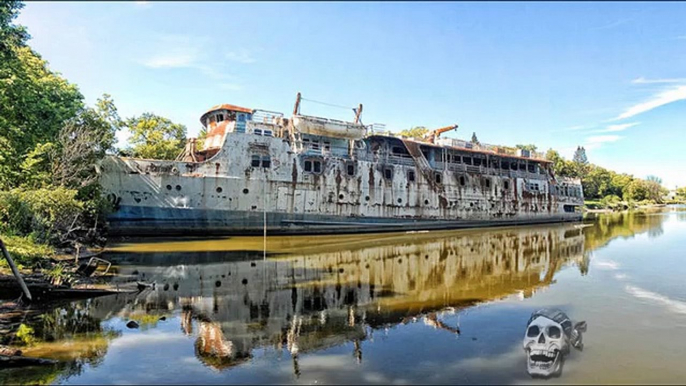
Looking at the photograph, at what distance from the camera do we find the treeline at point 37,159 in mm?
13227

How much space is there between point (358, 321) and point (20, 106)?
16.3m

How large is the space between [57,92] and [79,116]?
12.2 ft

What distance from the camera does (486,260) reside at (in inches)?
667

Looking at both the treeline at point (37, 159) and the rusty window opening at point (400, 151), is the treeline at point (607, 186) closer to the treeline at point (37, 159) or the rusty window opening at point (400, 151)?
the rusty window opening at point (400, 151)

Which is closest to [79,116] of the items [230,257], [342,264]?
[230,257]

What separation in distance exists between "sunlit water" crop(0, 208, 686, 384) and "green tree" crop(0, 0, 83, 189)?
18.1ft

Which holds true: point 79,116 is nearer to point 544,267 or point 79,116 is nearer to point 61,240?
point 61,240

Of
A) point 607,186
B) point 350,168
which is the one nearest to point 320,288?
point 350,168

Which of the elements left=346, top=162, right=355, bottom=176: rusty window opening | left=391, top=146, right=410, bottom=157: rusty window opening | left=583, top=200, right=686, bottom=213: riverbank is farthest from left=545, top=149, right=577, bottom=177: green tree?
left=346, top=162, right=355, bottom=176: rusty window opening

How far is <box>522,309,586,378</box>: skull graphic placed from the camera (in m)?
6.12

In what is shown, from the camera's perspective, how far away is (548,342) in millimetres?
6449

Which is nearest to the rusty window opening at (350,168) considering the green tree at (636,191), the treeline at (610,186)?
the treeline at (610,186)

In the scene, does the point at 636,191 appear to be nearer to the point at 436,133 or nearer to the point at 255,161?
the point at 436,133

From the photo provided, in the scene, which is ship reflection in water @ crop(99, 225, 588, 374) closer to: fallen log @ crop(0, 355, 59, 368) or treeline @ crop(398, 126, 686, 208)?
fallen log @ crop(0, 355, 59, 368)
